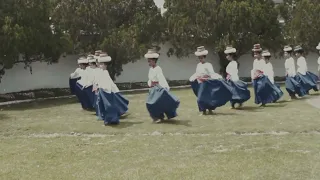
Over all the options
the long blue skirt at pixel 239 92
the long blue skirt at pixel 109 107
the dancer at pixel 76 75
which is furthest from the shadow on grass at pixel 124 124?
the dancer at pixel 76 75

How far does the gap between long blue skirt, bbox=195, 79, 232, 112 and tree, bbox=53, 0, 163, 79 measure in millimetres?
9692

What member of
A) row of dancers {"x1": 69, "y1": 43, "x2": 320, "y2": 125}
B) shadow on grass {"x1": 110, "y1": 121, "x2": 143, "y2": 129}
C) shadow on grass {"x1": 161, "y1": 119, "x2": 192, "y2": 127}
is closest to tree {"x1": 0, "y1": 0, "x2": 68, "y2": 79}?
row of dancers {"x1": 69, "y1": 43, "x2": 320, "y2": 125}

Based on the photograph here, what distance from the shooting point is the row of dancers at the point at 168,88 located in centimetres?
1045

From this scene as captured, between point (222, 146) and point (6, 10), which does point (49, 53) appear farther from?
point (222, 146)

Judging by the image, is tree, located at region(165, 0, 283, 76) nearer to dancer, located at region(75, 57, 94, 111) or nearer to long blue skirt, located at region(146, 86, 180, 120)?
dancer, located at region(75, 57, 94, 111)

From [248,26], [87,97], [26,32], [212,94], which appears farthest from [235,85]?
[248,26]

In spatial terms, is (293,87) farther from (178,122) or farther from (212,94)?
(178,122)

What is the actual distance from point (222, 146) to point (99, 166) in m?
2.11

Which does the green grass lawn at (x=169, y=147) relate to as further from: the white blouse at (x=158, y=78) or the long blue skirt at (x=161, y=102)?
the white blouse at (x=158, y=78)

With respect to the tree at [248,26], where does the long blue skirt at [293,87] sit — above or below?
below

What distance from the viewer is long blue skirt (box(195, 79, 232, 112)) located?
11.6 metres

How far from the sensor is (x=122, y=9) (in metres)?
23.2

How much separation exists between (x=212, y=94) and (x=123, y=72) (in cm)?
1377

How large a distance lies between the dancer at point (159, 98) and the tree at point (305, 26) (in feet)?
50.2
